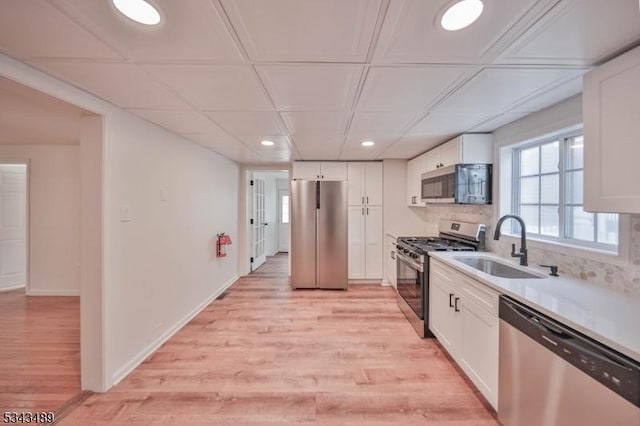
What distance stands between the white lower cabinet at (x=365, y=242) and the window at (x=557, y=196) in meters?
2.16

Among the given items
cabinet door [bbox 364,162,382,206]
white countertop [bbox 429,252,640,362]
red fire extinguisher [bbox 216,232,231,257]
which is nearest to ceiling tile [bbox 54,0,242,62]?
white countertop [bbox 429,252,640,362]

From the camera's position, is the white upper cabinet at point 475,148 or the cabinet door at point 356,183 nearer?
the white upper cabinet at point 475,148

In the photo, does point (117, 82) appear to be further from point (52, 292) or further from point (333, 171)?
point (52, 292)

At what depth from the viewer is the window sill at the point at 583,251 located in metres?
1.55

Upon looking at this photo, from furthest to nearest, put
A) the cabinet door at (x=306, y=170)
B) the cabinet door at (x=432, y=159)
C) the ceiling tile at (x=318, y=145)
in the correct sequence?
the cabinet door at (x=306, y=170) → the cabinet door at (x=432, y=159) → the ceiling tile at (x=318, y=145)

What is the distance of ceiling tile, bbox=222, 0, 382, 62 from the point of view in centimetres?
101

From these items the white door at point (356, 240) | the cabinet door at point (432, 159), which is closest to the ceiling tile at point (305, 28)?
the cabinet door at point (432, 159)

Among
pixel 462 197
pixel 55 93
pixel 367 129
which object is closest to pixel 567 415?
pixel 462 197

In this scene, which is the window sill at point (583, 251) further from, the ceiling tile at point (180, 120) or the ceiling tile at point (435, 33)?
the ceiling tile at point (180, 120)

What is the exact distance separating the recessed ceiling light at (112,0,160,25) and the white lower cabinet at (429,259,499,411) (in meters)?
2.29

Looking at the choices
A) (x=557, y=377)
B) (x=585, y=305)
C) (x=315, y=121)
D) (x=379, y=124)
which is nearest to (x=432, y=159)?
(x=379, y=124)

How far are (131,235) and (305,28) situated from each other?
2.12 m

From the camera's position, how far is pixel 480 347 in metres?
1.82

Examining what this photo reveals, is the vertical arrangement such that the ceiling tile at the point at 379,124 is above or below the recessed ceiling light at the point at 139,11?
above
